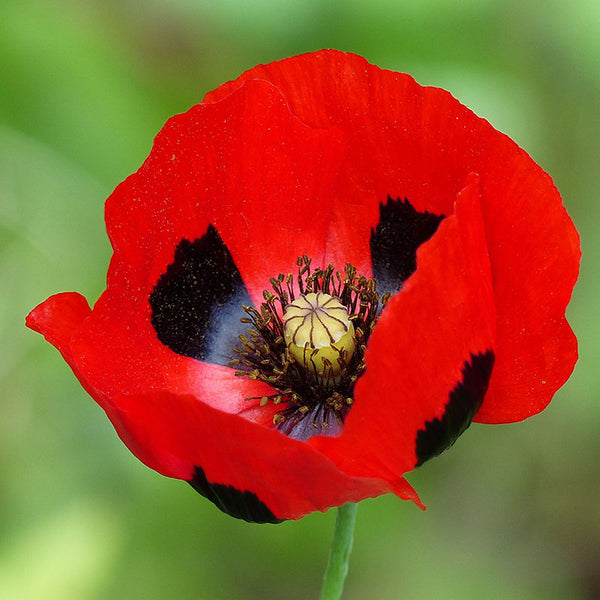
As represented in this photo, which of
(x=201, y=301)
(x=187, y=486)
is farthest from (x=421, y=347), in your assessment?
(x=187, y=486)

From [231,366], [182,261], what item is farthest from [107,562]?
[182,261]

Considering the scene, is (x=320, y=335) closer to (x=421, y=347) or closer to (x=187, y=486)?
(x=421, y=347)

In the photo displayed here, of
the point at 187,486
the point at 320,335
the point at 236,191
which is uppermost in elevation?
the point at 236,191

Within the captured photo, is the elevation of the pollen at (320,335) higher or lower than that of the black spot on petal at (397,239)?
lower

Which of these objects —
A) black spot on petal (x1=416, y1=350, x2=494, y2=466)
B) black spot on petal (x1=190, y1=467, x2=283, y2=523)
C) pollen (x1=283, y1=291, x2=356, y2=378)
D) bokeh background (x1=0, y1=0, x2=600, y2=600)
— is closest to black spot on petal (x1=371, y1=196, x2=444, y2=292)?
pollen (x1=283, y1=291, x2=356, y2=378)

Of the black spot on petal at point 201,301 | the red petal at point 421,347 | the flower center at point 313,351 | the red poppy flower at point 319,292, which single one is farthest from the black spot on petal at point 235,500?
the black spot on petal at point 201,301

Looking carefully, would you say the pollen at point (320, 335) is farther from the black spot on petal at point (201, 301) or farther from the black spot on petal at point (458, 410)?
the black spot on petal at point (458, 410)
